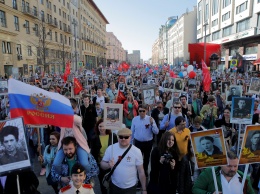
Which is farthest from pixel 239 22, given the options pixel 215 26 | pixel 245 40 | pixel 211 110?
pixel 211 110

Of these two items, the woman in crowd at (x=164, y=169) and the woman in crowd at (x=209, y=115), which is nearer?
the woman in crowd at (x=164, y=169)

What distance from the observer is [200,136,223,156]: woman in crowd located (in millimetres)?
2715

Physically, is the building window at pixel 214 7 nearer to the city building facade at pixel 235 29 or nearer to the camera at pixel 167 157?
the city building facade at pixel 235 29

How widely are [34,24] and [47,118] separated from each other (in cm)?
3669

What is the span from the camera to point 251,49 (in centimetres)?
3503

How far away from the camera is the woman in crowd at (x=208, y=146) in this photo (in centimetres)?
271

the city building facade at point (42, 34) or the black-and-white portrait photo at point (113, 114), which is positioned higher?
the city building facade at point (42, 34)

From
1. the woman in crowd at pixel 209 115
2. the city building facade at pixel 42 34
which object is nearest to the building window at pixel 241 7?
the city building facade at pixel 42 34

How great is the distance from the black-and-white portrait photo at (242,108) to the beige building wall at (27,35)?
899 inches

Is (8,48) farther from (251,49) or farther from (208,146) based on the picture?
(251,49)

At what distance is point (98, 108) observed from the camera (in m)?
7.03

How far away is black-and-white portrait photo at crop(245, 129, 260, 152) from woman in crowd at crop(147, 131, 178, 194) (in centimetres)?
97

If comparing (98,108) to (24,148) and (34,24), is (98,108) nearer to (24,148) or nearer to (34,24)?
(24,148)

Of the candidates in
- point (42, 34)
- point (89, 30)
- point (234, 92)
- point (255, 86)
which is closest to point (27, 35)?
point (42, 34)
